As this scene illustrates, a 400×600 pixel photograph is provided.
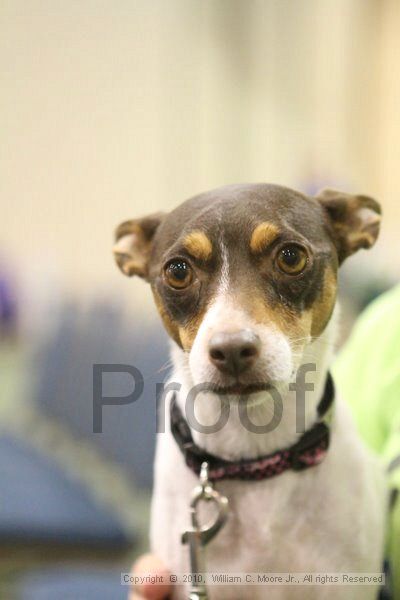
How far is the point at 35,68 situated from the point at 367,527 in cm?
314

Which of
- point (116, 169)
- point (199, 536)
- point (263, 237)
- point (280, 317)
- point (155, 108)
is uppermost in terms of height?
point (263, 237)

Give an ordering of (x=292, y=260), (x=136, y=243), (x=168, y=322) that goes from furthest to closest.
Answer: (x=136, y=243) → (x=168, y=322) → (x=292, y=260)

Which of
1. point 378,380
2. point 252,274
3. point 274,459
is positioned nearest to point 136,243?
point 252,274

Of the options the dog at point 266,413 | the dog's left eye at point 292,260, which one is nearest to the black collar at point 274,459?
the dog at point 266,413

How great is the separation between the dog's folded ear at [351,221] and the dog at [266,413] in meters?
0.05

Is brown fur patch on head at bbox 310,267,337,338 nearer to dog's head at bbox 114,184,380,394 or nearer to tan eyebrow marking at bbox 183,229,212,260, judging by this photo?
dog's head at bbox 114,184,380,394

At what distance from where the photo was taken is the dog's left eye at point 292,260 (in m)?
1.06

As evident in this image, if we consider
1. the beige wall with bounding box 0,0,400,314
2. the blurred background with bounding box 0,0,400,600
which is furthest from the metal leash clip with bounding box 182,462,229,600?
the beige wall with bounding box 0,0,400,314

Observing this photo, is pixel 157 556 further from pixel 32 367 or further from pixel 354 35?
pixel 354 35

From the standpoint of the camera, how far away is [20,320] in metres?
3.76

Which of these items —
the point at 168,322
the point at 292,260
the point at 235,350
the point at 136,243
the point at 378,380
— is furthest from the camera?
the point at 378,380

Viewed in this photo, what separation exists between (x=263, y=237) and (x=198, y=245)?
100 mm

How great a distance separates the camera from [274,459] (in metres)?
1.09

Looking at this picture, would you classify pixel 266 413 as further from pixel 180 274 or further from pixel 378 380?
pixel 378 380
